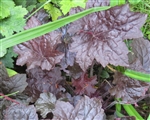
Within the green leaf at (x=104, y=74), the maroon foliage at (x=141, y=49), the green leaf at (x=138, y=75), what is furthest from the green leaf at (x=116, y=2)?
the green leaf at (x=104, y=74)

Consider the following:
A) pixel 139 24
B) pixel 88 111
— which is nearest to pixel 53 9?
pixel 139 24

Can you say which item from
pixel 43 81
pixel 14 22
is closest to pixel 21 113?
pixel 43 81

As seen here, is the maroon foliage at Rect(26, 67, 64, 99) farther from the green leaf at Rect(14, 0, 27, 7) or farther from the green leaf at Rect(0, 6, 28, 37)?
the green leaf at Rect(14, 0, 27, 7)

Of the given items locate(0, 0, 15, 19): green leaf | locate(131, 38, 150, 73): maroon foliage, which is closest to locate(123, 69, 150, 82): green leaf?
locate(131, 38, 150, 73): maroon foliage

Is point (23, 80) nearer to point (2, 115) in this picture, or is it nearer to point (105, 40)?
point (2, 115)

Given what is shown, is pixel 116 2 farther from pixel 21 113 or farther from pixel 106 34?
pixel 21 113

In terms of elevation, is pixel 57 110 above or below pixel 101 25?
below
